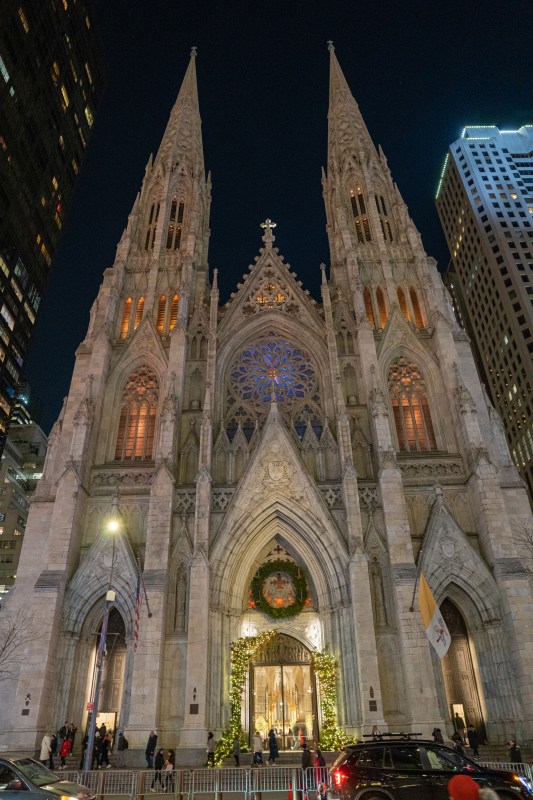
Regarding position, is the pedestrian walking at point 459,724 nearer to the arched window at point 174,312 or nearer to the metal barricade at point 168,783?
the metal barricade at point 168,783

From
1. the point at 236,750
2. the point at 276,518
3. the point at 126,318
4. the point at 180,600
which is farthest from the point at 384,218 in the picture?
the point at 236,750

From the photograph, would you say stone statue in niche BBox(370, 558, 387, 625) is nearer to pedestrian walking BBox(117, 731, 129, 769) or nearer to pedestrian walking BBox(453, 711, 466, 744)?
pedestrian walking BBox(453, 711, 466, 744)

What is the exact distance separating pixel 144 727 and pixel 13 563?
56.1 metres

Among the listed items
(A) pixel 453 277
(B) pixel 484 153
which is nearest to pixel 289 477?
(A) pixel 453 277

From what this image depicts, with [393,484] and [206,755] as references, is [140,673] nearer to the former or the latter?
[206,755]

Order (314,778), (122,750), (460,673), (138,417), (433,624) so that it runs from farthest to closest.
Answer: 1. (138,417)
2. (460,673)
3. (122,750)
4. (433,624)
5. (314,778)

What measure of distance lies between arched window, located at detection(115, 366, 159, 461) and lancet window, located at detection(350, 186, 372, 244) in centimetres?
1773

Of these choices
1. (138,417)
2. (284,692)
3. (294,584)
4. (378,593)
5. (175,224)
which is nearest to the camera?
(378,593)

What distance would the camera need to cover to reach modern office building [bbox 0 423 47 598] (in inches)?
2763

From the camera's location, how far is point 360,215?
131 feet

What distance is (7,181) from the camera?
4266 cm

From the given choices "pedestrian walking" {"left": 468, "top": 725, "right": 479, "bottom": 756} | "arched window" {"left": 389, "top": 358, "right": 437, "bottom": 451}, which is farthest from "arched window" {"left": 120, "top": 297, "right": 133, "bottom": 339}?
"pedestrian walking" {"left": 468, "top": 725, "right": 479, "bottom": 756}

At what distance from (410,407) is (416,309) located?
23.2 ft

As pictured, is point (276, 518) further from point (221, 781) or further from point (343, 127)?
point (343, 127)
